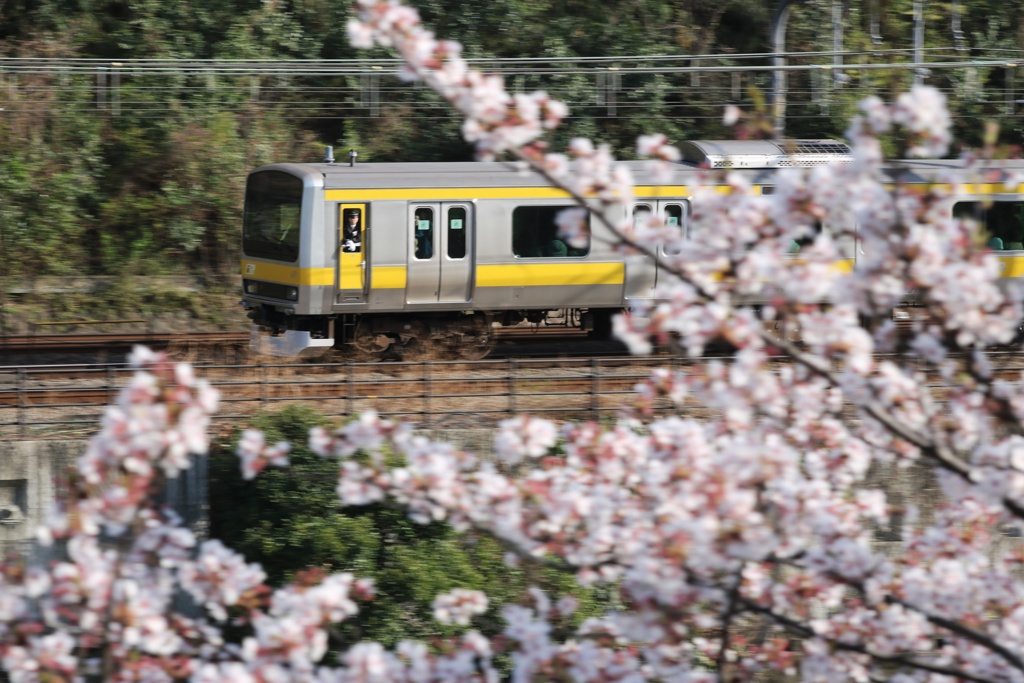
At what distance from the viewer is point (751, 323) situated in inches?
175

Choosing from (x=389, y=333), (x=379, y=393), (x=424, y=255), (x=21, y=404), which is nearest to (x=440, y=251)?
(x=424, y=255)

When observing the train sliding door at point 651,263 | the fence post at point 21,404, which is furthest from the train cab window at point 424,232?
the fence post at point 21,404

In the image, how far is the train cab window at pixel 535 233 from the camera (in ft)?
50.1

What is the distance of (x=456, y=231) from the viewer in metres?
15.2

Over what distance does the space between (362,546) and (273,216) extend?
17.4ft

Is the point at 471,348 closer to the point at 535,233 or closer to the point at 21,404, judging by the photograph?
the point at 535,233

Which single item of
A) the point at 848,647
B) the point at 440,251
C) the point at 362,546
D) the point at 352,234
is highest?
the point at 352,234

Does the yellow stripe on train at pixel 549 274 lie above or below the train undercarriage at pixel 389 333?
above

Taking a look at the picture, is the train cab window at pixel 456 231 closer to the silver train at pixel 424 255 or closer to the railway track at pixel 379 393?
the silver train at pixel 424 255

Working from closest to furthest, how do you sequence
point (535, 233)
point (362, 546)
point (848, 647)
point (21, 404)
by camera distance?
point (848, 647) → point (362, 546) → point (21, 404) → point (535, 233)

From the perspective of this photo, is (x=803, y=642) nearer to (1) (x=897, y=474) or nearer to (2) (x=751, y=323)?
(2) (x=751, y=323)

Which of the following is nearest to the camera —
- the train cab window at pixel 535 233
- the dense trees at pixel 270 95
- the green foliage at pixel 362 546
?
the green foliage at pixel 362 546

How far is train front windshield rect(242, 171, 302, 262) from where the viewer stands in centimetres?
1512

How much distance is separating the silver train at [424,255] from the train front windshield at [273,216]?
0.02m
